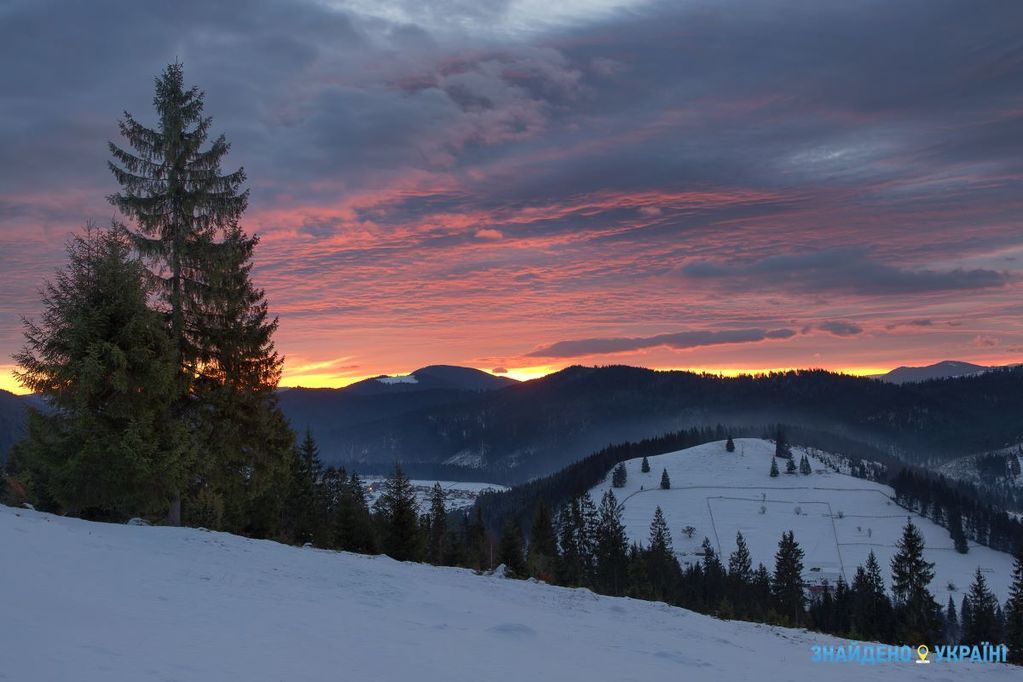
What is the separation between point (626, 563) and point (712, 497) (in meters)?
130

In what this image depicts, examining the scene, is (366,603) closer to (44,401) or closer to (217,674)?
(217,674)

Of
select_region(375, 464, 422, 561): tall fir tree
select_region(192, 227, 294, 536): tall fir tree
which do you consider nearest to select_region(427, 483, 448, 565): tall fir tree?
select_region(375, 464, 422, 561): tall fir tree

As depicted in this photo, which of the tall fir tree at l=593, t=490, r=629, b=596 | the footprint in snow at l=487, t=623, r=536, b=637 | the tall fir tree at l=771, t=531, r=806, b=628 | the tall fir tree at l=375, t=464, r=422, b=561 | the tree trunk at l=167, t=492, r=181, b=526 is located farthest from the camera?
the tall fir tree at l=593, t=490, r=629, b=596

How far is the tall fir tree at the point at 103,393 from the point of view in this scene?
22.5 m

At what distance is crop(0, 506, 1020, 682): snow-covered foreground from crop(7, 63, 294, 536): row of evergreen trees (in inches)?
137

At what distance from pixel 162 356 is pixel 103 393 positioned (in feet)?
7.49

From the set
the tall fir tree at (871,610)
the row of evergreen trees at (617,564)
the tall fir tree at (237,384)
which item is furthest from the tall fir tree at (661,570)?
the tall fir tree at (237,384)

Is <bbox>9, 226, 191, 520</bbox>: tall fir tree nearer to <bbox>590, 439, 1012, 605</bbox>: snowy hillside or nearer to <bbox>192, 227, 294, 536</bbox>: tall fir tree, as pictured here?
<bbox>192, 227, 294, 536</bbox>: tall fir tree

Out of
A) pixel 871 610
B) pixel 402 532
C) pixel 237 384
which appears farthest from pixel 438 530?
pixel 871 610

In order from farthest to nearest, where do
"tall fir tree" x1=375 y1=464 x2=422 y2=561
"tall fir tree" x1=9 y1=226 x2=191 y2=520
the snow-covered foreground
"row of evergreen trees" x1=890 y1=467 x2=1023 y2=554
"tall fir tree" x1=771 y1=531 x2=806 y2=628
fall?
"row of evergreen trees" x1=890 y1=467 x2=1023 y2=554, "tall fir tree" x1=771 y1=531 x2=806 y2=628, "tall fir tree" x1=375 y1=464 x2=422 y2=561, "tall fir tree" x1=9 y1=226 x2=191 y2=520, the snow-covered foreground

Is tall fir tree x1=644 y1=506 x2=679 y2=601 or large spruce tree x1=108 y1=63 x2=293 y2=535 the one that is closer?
large spruce tree x1=108 y1=63 x2=293 y2=535

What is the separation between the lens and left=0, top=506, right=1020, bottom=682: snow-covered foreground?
31.4 ft

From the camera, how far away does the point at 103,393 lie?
23250 millimetres

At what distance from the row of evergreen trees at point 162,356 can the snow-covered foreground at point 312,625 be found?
11.4ft
